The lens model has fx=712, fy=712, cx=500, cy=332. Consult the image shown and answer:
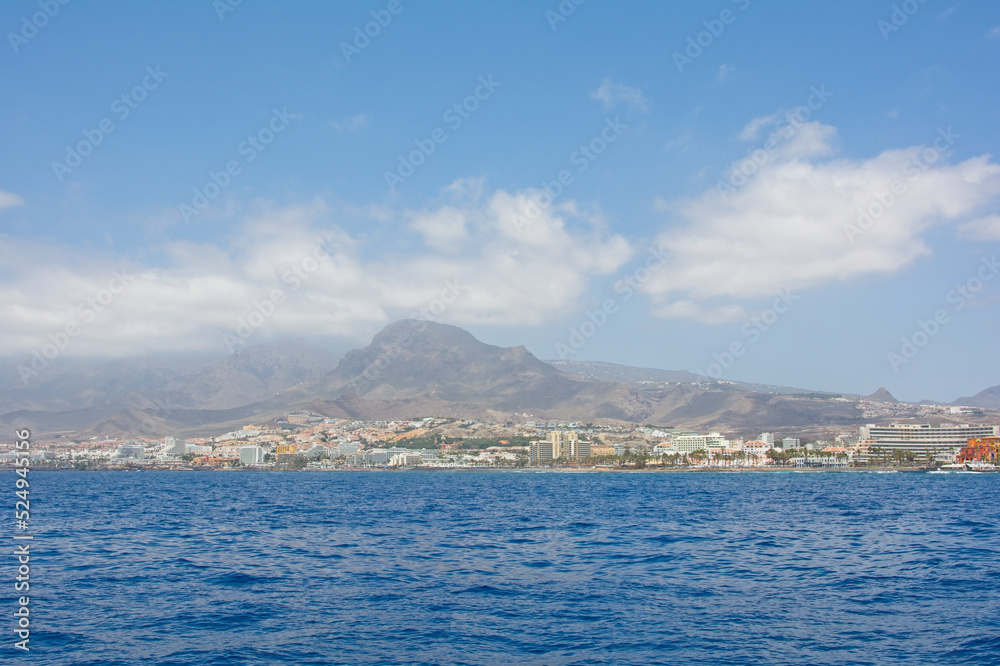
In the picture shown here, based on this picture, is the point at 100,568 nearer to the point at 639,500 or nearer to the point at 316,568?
the point at 316,568

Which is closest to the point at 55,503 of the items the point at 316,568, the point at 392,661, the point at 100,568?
the point at 100,568

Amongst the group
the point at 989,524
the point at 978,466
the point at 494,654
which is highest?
the point at 494,654

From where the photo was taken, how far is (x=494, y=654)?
18.8 meters

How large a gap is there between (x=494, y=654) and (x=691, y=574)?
1346cm

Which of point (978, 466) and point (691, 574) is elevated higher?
point (691, 574)

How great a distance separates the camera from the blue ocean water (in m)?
19.2

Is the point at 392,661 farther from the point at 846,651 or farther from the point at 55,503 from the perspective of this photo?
the point at 55,503

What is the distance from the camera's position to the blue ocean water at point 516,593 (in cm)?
1920

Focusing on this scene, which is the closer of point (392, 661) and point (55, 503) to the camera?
point (392, 661)

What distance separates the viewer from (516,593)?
26.1 meters

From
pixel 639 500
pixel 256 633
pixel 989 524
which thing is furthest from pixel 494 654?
pixel 639 500

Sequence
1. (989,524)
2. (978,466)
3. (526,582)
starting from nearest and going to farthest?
(526,582), (989,524), (978,466)

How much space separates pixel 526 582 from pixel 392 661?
34.4 feet

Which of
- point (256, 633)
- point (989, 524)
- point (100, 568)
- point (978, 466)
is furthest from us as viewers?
point (978, 466)
